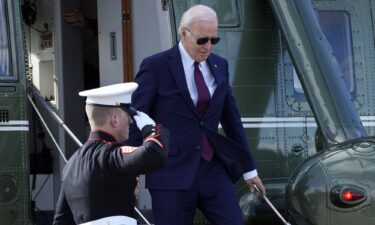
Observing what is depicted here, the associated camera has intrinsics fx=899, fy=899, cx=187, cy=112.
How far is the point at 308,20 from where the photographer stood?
6.23m

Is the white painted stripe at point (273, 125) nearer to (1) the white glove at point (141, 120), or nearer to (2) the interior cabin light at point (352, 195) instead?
(2) the interior cabin light at point (352, 195)

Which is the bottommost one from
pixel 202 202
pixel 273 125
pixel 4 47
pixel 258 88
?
pixel 202 202

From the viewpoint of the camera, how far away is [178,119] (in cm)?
531

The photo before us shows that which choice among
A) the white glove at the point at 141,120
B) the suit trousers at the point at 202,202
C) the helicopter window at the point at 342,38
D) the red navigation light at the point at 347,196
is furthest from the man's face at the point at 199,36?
the helicopter window at the point at 342,38

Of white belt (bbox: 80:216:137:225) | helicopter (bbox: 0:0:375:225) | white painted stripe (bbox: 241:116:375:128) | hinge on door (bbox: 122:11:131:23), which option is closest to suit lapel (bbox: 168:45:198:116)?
helicopter (bbox: 0:0:375:225)

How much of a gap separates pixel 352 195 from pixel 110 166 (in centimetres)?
182

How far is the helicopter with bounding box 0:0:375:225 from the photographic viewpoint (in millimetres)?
5559

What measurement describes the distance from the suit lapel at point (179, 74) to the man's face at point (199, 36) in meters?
0.11

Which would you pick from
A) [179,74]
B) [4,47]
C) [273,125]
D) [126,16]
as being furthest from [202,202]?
[126,16]

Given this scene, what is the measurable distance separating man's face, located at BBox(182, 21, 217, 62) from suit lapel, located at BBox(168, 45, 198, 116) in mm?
108

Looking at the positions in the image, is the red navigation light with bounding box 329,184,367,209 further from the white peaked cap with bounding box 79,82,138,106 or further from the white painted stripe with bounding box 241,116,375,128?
the white peaked cap with bounding box 79,82,138,106

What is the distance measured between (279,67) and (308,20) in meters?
0.72

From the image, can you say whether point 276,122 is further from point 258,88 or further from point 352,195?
point 352,195

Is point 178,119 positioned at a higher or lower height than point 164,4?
lower
